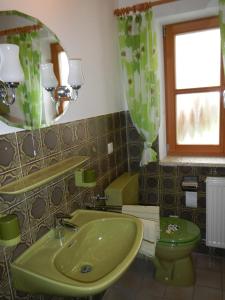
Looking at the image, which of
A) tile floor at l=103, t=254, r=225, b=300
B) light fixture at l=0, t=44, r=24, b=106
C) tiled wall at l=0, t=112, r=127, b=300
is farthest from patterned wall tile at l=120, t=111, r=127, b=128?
light fixture at l=0, t=44, r=24, b=106

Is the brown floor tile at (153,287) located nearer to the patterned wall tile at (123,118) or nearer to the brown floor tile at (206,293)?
the brown floor tile at (206,293)

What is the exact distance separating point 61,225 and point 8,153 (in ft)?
1.78

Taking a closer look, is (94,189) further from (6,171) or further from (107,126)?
(6,171)

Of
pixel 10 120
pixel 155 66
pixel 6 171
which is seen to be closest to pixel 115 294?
pixel 6 171

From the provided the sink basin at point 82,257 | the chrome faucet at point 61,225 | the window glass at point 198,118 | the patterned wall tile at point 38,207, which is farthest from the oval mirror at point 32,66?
the window glass at point 198,118

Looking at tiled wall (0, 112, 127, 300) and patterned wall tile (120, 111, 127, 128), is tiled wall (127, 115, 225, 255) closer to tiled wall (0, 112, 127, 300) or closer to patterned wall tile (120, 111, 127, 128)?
patterned wall tile (120, 111, 127, 128)

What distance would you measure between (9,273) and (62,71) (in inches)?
42.9

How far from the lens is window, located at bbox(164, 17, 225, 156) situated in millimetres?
2361

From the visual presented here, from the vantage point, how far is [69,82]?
1.51 metres

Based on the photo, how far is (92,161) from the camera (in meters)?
1.93

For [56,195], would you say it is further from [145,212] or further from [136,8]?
[136,8]

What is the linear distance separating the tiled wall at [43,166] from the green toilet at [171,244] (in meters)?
0.16

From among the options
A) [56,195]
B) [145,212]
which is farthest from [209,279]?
[56,195]

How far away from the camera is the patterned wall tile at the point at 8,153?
44.4 inches
